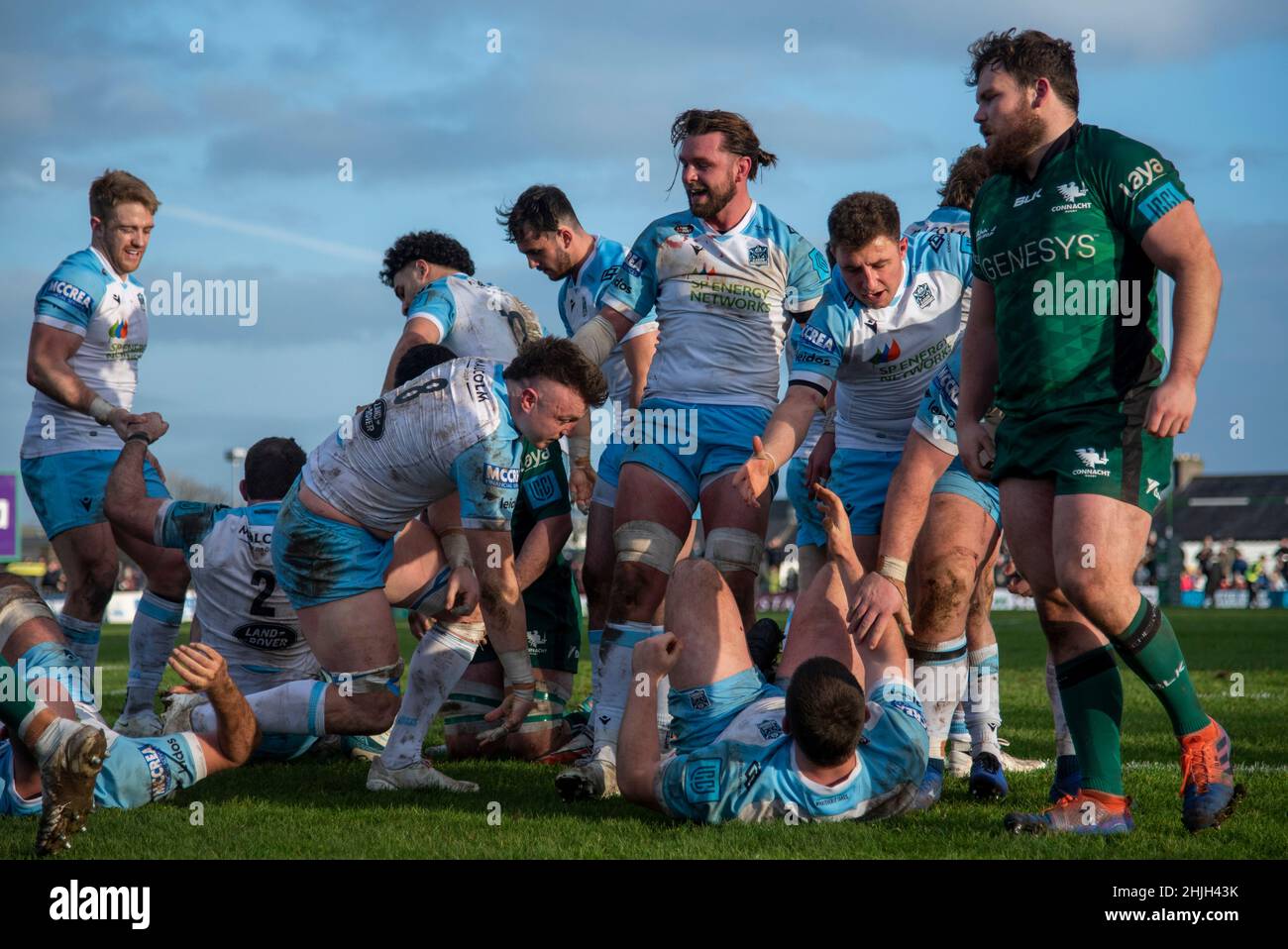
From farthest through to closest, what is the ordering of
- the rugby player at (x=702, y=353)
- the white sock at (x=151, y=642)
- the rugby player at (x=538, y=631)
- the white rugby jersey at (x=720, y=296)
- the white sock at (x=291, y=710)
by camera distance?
the white sock at (x=151, y=642) → the rugby player at (x=538, y=631) → the white rugby jersey at (x=720, y=296) → the rugby player at (x=702, y=353) → the white sock at (x=291, y=710)

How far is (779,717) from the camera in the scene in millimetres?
5066

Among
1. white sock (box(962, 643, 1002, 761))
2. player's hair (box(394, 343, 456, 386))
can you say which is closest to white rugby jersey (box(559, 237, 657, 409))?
player's hair (box(394, 343, 456, 386))

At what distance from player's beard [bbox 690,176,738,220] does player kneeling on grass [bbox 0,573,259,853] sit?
3.36 metres

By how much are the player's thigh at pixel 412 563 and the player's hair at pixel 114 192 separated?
3072 millimetres

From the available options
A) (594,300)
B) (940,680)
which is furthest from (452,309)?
(940,680)

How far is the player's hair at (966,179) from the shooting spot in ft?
23.6

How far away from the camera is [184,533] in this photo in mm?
6867

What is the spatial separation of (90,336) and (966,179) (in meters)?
5.46

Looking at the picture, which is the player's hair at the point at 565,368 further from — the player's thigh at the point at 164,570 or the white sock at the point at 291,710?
the player's thigh at the point at 164,570

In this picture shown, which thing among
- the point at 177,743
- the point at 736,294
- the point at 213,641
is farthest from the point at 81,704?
the point at 736,294

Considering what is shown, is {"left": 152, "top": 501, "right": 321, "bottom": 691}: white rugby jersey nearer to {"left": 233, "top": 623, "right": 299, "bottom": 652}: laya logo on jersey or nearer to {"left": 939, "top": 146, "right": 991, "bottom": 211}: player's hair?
{"left": 233, "top": 623, "right": 299, "bottom": 652}: laya logo on jersey

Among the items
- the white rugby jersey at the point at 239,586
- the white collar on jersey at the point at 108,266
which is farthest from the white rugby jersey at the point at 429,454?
the white collar on jersey at the point at 108,266

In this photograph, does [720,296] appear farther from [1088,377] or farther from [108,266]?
[108,266]
